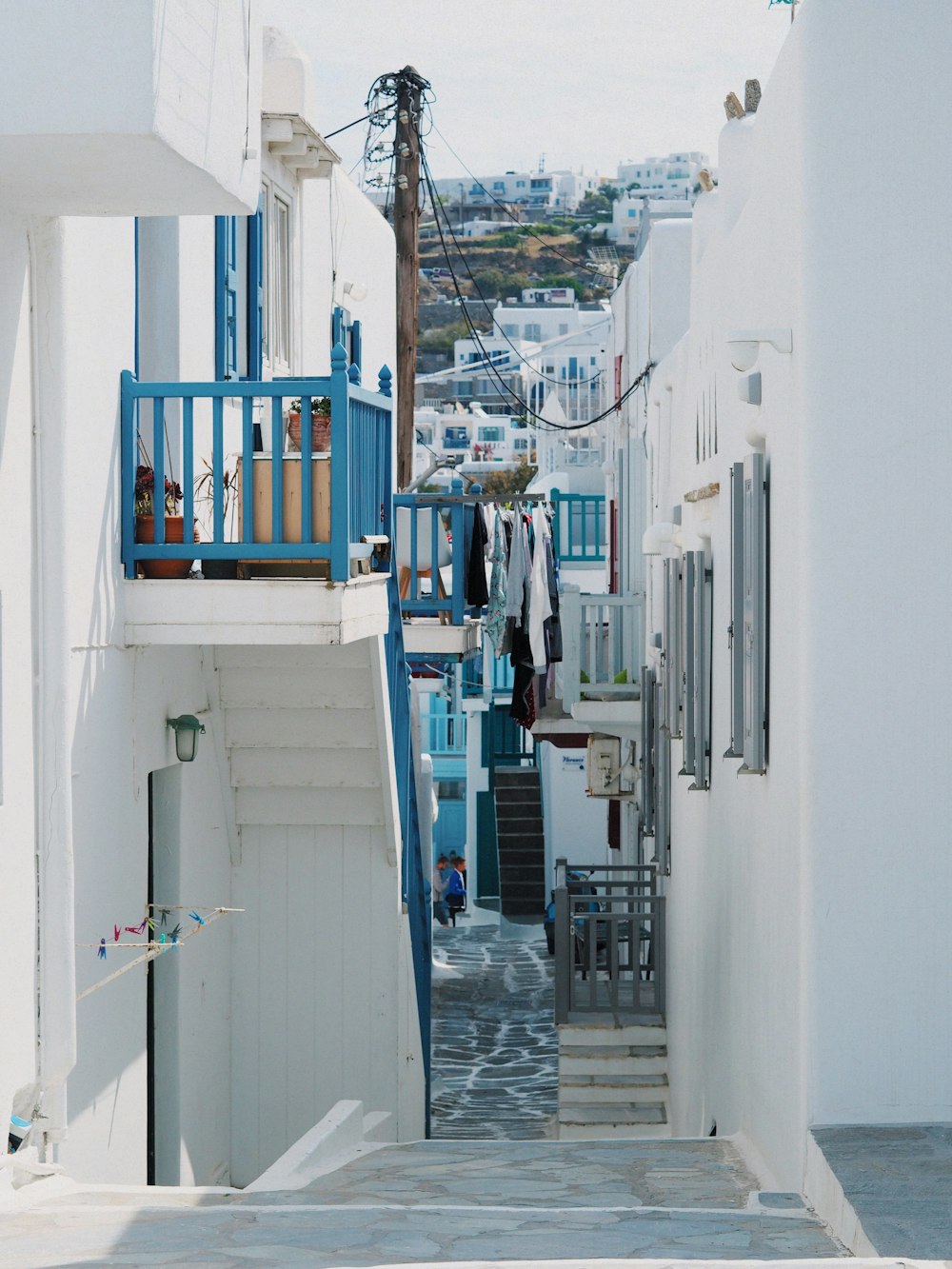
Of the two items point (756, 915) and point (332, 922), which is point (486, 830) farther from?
point (756, 915)

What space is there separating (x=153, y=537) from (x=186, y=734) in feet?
4.15

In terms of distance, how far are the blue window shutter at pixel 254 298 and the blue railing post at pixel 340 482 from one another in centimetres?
226

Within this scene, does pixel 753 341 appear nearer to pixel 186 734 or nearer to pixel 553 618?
pixel 186 734

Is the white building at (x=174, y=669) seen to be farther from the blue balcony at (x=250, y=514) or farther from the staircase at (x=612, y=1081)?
the staircase at (x=612, y=1081)

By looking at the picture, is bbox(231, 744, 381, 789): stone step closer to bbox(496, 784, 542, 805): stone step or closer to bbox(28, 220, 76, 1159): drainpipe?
bbox(28, 220, 76, 1159): drainpipe

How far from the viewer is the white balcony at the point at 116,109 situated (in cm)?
514

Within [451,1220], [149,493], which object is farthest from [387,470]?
[451,1220]

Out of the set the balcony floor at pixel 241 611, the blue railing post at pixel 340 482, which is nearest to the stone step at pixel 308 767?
the balcony floor at pixel 241 611

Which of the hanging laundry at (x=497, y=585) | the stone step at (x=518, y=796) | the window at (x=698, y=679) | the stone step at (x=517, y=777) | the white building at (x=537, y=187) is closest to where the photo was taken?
the window at (x=698, y=679)

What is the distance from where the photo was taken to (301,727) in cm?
970

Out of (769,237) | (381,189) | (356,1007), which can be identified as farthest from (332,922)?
(381,189)

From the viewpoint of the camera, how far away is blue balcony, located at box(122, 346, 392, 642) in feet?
24.9

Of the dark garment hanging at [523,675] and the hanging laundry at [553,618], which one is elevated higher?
the hanging laundry at [553,618]

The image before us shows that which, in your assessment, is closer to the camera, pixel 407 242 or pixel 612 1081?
pixel 612 1081
